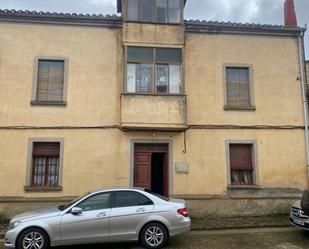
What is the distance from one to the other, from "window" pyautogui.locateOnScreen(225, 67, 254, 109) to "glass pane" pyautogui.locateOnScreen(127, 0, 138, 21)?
4.02 meters

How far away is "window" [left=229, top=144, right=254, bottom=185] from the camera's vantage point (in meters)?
12.3

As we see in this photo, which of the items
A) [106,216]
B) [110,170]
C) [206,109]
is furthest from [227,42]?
[106,216]

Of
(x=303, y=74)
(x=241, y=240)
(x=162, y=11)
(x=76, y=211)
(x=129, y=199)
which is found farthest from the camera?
(x=303, y=74)

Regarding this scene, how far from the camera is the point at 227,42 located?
12750 mm

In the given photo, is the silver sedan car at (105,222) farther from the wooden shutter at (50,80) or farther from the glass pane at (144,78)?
the wooden shutter at (50,80)

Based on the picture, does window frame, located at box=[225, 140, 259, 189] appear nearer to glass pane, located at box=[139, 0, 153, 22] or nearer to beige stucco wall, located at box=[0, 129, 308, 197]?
beige stucco wall, located at box=[0, 129, 308, 197]

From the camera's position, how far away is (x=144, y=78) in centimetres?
1188

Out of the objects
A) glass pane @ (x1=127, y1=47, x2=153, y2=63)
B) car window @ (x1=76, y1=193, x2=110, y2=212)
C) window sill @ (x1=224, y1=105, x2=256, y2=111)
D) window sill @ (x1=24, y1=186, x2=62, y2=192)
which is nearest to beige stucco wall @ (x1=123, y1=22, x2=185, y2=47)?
glass pane @ (x1=127, y1=47, x2=153, y2=63)

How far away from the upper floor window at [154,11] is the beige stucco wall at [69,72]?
38.3 inches

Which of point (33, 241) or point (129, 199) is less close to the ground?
point (129, 199)

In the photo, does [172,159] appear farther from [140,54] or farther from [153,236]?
[153,236]

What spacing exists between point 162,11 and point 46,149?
21.8 feet

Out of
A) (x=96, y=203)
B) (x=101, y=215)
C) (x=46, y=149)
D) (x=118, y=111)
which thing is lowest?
(x=101, y=215)

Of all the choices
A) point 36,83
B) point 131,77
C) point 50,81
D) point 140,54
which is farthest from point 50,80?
point 140,54
